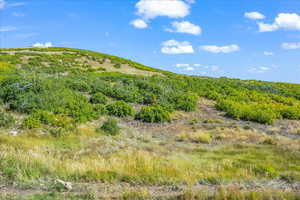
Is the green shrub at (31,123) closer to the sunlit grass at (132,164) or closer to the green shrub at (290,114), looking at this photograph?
the sunlit grass at (132,164)

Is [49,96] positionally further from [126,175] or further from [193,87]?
[193,87]

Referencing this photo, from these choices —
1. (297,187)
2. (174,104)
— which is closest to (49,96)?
(174,104)

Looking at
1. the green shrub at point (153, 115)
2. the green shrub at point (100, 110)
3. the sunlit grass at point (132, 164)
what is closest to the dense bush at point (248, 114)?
the green shrub at point (153, 115)

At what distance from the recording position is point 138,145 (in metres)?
9.88

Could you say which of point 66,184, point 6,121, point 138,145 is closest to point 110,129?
point 138,145

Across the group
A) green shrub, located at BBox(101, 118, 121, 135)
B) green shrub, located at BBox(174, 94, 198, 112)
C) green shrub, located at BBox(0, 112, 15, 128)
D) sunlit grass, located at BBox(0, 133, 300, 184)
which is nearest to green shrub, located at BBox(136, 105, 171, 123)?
green shrub, located at BBox(174, 94, 198, 112)

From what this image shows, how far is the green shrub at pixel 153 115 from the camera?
14.4m

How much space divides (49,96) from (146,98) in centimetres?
687

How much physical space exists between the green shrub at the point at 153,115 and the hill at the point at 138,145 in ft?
0.20

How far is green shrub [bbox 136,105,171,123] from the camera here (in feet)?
47.2

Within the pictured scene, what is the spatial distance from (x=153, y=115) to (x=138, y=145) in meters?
4.68

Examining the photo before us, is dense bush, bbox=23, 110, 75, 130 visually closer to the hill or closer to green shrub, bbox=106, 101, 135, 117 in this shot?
the hill

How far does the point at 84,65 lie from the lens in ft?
112

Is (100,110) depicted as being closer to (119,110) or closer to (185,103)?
(119,110)
